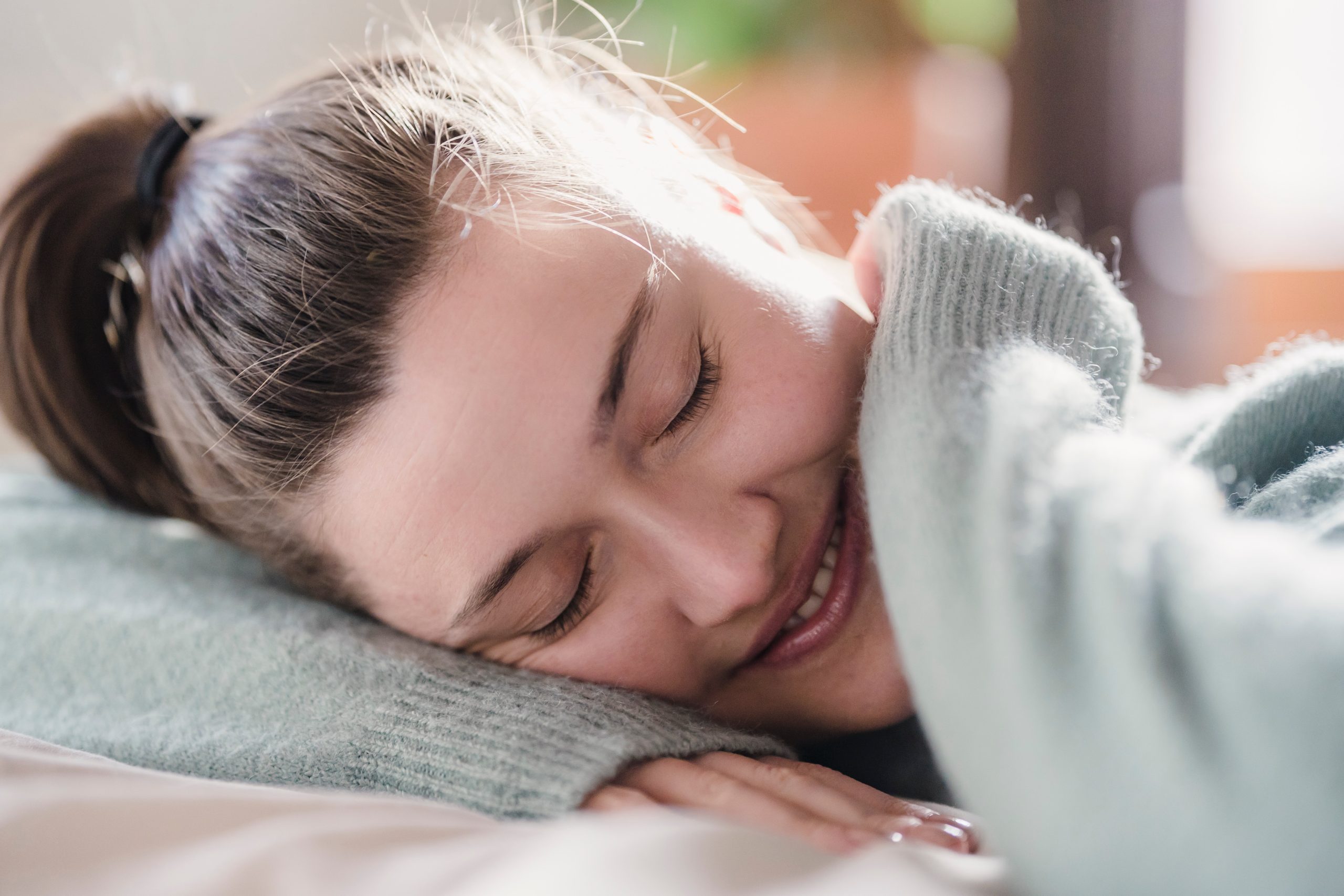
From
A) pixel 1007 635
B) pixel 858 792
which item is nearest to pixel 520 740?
pixel 858 792

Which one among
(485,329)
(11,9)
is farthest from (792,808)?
(11,9)

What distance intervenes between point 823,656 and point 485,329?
33 centimetres

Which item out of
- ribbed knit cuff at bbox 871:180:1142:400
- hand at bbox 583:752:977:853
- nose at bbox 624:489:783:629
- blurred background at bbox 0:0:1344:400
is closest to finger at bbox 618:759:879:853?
hand at bbox 583:752:977:853

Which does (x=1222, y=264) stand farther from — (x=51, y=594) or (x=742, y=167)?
(x=51, y=594)

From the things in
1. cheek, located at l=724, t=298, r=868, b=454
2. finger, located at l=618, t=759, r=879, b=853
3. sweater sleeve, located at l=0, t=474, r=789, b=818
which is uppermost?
cheek, located at l=724, t=298, r=868, b=454

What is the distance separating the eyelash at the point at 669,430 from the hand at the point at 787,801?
Result: 0.15 meters

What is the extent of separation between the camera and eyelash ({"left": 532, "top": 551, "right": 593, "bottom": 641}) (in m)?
0.67

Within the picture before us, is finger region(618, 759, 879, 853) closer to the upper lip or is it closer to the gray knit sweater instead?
the gray knit sweater

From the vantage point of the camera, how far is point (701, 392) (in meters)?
0.65

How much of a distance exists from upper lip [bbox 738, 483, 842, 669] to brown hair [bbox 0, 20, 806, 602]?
265 millimetres

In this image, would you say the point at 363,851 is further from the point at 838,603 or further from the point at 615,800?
the point at 838,603

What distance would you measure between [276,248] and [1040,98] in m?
2.58

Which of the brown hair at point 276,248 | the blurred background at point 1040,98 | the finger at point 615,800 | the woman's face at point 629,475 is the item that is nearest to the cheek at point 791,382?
the woman's face at point 629,475

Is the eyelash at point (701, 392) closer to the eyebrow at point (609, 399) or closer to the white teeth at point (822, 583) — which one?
the eyebrow at point (609, 399)
